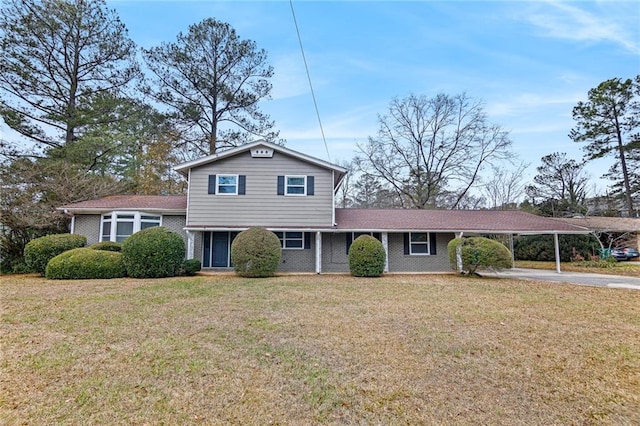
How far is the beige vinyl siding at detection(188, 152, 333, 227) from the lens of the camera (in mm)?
14500

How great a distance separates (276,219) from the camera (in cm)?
1460

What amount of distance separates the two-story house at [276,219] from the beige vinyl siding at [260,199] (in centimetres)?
4

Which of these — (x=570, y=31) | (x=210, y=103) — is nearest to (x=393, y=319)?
(x=570, y=31)

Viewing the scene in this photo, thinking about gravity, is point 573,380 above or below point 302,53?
below

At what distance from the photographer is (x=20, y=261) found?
1403 cm

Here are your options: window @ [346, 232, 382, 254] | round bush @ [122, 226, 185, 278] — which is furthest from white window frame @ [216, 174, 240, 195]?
window @ [346, 232, 382, 254]

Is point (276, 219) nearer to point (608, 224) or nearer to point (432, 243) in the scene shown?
point (432, 243)

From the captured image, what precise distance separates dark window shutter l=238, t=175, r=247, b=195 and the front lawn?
23.5 ft

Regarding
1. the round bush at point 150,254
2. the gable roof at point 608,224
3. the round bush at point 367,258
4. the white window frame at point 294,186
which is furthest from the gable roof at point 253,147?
the gable roof at point 608,224

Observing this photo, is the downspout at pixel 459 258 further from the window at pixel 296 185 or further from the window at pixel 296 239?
the window at pixel 296 185

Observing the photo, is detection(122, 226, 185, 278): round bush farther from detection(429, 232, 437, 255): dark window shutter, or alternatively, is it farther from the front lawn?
detection(429, 232, 437, 255): dark window shutter

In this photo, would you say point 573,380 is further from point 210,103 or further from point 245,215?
point 210,103

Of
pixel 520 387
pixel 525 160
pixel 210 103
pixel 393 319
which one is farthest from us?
pixel 525 160

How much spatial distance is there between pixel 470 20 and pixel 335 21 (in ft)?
15.4
